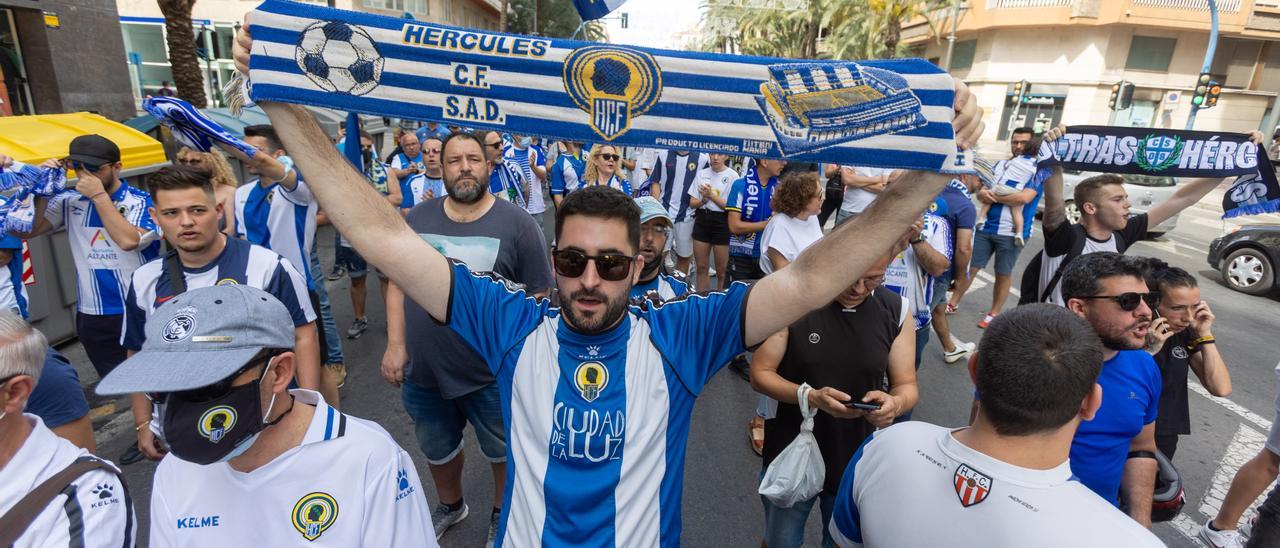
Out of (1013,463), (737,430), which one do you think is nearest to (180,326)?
(1013,463)

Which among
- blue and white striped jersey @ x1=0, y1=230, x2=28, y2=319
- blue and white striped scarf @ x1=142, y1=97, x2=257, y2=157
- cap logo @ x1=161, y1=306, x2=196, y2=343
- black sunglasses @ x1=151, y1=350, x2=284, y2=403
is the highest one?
blue and white striped scarf @ x1=142, y1=97, x2=257, y2=157

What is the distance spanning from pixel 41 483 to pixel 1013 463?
8.32 ft

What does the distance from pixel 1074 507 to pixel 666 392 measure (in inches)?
43.8

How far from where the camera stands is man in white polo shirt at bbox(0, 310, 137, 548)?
5.01ft

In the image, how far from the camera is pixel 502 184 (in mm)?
7047

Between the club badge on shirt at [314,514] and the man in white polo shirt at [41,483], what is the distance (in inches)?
20.2

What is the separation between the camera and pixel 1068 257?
13.5ft

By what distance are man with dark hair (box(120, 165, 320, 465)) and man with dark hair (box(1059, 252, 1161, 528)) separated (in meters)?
3.60

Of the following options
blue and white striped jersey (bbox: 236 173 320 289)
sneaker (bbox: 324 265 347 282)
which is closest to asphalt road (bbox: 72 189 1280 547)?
sneaker (bbox: 324 265 347 282)

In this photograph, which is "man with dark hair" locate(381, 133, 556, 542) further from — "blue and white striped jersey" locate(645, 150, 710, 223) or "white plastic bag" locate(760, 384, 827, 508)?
"blue and white striped jersey" locate(645, 150, 710, 223)

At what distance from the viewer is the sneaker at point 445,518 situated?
354 centimetres

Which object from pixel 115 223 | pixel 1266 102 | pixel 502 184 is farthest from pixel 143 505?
pixel 1266 102

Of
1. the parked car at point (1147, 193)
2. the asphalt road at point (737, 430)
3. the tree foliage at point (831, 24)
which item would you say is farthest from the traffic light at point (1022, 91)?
the asphalt road at point (737, 430)

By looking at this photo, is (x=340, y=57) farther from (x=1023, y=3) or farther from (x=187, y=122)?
(x=1023, y=3)
